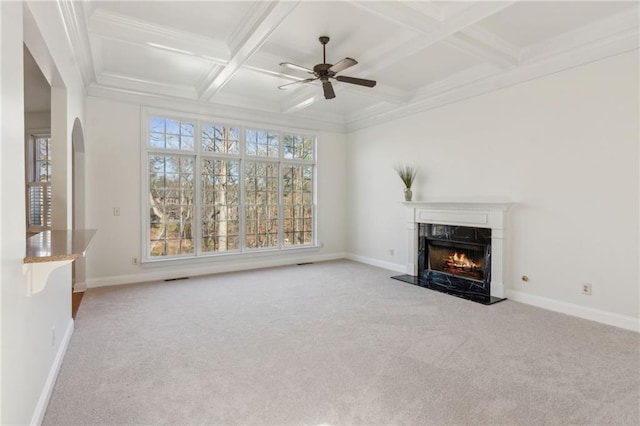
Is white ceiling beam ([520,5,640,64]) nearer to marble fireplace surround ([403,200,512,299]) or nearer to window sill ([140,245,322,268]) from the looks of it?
marble fireplace surround ([403,200,512,299])

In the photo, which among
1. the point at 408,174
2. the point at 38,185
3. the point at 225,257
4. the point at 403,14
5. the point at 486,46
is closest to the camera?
the point at 403,14

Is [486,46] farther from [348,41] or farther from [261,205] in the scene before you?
[261,205]

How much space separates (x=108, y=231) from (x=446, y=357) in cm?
467

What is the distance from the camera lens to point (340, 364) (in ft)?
8.61

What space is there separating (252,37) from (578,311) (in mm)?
4435

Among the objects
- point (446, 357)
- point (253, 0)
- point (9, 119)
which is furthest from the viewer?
point (253, 0)

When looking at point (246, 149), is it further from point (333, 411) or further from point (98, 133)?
point (333, 411)

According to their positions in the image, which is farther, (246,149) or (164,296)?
(246,149)

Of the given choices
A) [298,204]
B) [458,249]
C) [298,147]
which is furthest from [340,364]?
[298,147]

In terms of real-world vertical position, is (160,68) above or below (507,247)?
above

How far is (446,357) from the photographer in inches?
108

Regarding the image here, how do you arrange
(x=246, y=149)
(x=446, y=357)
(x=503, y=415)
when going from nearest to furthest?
(x=503, y=415), (x=446, y=357), (x=246, y=149)

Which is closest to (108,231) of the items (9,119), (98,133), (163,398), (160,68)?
(98,133)

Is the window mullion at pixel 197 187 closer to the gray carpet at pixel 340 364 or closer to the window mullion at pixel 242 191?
the window mullion at pixel 242 191
